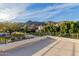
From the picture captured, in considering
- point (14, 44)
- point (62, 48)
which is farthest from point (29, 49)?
point (62, 48)

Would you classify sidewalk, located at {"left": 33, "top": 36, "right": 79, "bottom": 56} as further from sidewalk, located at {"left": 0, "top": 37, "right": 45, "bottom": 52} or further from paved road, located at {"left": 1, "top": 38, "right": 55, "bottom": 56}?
sidewalk, located at {"left": 0, "top": 37, "right": 45, "bottom": 52}

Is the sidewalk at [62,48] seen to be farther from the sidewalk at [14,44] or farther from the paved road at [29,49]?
the sidewalk at [14,44]

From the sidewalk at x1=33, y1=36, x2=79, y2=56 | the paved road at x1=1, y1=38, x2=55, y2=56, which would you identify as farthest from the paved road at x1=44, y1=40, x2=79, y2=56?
the paved road at x1=1, y1=38, x2=55, y2=56

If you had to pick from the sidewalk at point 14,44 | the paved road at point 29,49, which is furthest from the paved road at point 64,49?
the sidewalk at point 14,44

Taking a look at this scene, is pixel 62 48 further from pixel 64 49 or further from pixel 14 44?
pixel 14 44

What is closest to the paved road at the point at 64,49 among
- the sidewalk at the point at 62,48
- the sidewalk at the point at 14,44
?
the sidewalk at the point at 62,48

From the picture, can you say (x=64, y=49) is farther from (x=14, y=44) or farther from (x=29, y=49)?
(x=14, y=44)

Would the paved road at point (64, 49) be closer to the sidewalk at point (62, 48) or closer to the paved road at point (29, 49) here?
the sidewalk at point (62, 48)

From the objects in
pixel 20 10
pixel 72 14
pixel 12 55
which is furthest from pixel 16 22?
pixel 72 14
